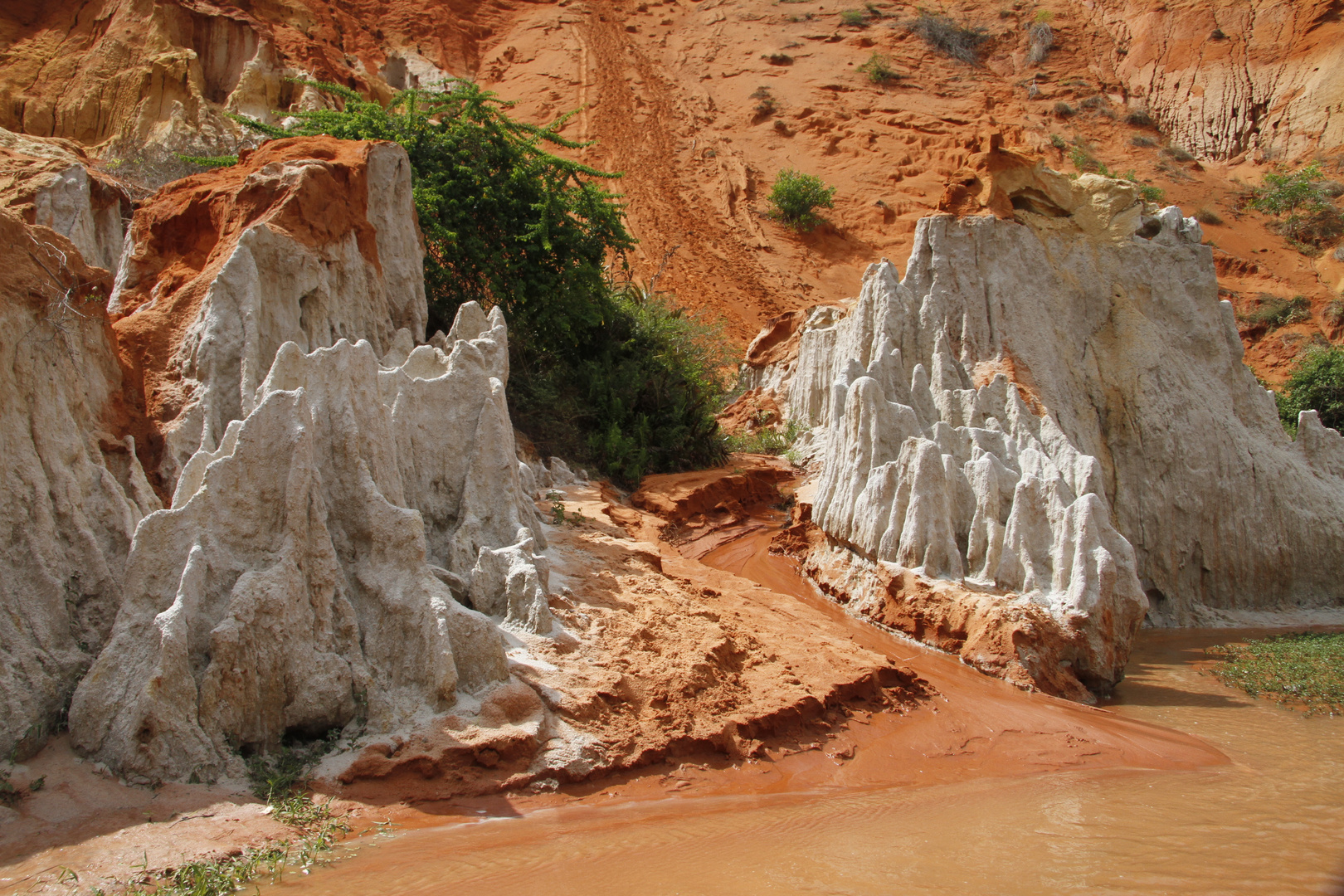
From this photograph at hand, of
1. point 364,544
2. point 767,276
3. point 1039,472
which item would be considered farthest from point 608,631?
point 767,276

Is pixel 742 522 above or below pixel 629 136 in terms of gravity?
below

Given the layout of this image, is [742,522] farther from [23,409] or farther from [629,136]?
[629,136]

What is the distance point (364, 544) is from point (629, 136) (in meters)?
30.4

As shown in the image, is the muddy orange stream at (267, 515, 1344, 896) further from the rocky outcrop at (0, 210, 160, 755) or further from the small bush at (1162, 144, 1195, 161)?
the small bush at (1162, 144, 1195, 161)

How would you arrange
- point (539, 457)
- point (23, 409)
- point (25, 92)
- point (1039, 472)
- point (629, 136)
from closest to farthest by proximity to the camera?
point (23, 409), point (1039, 472), point (539, 457), point (25, 92), point (629, 136)

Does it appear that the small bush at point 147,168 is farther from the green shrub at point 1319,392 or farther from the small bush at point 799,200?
the green shrub at point 1319,392

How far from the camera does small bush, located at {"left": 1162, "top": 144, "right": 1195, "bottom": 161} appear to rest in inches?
1133

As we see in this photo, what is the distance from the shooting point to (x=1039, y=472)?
7758mm

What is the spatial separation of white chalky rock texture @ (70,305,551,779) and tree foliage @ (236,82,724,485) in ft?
20.0

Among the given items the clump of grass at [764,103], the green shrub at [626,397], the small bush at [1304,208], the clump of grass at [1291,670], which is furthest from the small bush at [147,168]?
the small bush at [1304,208]

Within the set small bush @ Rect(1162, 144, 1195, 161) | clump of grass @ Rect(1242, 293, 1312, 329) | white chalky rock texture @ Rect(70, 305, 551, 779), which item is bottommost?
white chalky rock texture @ Rect(70, 305, 551, 779)

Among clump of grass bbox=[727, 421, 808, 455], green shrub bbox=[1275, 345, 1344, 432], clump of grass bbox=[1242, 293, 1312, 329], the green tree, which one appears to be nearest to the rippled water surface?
the green tree

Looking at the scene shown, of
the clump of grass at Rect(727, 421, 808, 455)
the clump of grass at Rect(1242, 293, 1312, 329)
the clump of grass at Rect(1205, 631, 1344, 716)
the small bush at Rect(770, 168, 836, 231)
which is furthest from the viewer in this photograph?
the small bush at Rect(770, 168, 836, 231)

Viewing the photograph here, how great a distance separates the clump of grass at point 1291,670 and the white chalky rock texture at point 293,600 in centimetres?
602
